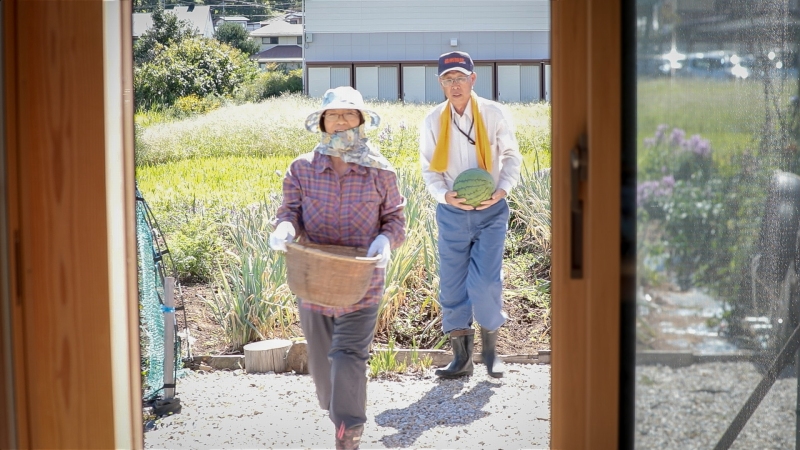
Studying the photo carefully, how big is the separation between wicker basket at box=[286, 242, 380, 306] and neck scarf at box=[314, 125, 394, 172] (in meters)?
0.35

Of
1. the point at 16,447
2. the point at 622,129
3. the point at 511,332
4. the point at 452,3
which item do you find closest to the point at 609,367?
the point at 622,129

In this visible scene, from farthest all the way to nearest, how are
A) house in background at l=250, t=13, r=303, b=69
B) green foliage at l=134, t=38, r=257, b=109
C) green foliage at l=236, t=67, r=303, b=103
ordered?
house in background at l=250, t=13, r=303, b=69, green foliage at l=236, t=67, r=303, b=103, green foliage at l=134, t=38, r=257, b=109

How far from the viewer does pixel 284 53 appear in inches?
471

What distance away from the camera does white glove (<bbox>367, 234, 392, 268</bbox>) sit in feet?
10.9

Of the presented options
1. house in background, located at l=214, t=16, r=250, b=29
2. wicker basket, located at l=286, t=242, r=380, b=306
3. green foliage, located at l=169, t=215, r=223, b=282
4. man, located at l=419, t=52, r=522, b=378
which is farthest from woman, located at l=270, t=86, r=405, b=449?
house in background, located at l=214, t=16, r=250, b=29

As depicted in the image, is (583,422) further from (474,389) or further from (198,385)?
(198,385)

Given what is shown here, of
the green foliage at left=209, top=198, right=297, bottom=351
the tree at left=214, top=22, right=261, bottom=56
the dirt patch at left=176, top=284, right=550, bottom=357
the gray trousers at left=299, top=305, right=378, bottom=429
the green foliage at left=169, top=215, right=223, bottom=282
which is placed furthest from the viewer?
the tree at left=214, top=22, right=261, bottom=56

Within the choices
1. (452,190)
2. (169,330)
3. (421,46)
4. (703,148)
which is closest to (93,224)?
(703,148)

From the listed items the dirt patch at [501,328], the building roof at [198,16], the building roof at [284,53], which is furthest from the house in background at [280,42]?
the dirt patch at [501,328]

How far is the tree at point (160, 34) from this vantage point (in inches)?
412

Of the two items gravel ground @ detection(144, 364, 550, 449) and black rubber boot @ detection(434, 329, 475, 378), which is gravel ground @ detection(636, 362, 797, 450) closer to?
gravel ground @ detection(144, 364, 550, 449)

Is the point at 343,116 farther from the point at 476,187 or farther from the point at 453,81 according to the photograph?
the point at 453,81

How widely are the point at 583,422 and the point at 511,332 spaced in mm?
3640

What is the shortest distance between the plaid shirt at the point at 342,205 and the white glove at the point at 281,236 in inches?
3.2
